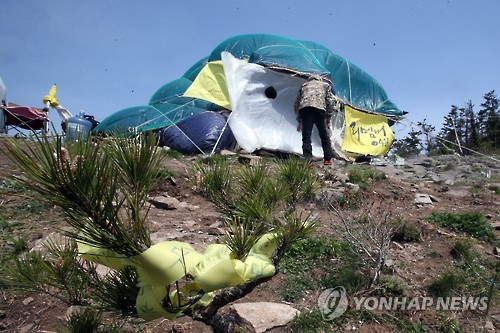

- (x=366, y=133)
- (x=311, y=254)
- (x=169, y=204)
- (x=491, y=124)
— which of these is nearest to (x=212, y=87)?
(x=366, y=133)

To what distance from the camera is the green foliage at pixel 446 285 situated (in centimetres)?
→ 244

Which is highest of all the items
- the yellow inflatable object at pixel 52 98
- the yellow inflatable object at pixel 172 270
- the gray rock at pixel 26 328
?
the yellow inflatable object at pixel 52 98

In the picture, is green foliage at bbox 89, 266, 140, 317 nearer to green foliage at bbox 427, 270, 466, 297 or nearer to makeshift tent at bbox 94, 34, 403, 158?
green foliage at bbox 427, 270, 466, 297

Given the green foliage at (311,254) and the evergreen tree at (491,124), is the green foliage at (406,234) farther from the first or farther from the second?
the evergreen tree at (491,124)

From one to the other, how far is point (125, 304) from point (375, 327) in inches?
62.6

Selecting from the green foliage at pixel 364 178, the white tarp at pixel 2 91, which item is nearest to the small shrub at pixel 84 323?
the green foliage at pixel 364 178

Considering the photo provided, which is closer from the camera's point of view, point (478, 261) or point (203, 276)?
point (203, 276)

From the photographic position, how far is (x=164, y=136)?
7.96 meters

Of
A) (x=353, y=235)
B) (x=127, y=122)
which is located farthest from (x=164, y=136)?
(x=353, y=235)

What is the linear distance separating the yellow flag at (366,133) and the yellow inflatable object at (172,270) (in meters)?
8.36

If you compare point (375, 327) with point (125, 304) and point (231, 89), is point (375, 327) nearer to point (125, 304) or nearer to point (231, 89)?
point (125, 304)

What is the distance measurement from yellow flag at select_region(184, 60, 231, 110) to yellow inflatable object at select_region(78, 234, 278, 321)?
309 inches

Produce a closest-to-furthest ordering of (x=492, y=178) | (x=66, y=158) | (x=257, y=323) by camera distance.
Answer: (x=66, y=158), (x=257, y=323), (x=492, y=178)

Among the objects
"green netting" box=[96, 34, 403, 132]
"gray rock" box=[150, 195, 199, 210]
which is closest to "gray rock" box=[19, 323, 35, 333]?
"gray rock" box=[150, 195, 199, 210]
